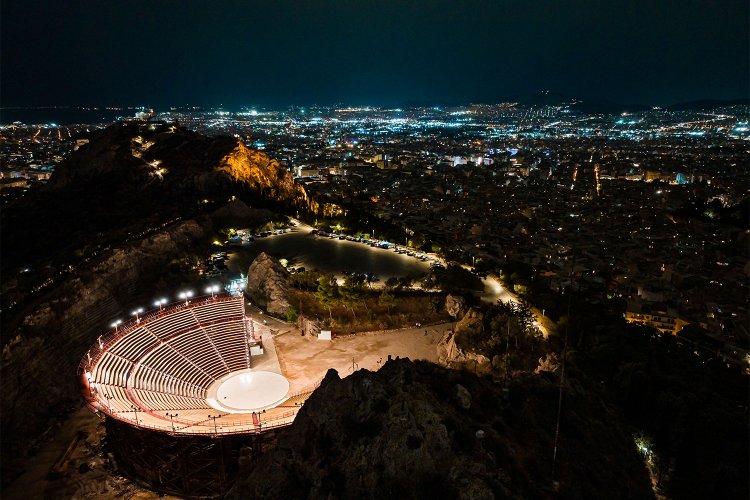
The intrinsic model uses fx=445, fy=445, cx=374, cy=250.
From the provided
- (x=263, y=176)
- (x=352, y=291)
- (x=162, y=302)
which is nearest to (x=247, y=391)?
(x=162, y=302)

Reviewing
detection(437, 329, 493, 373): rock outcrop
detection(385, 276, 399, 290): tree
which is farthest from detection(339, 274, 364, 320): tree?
detection(437, 329, 493, 373): rock outcrop

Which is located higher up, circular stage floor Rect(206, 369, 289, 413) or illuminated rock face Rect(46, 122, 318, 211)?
illuminated rock face Rect(46, 122, 318, 211)

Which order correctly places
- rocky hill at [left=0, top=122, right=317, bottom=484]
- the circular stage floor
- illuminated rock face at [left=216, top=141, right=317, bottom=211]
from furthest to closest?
illuminated rock face at [left=216, top=141, right=317, bottom=211] → rocky hill at [left=0, top=122, right=317, bottom=484] → the circular stage floor

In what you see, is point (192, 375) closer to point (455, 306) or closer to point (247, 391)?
point (247, 391)

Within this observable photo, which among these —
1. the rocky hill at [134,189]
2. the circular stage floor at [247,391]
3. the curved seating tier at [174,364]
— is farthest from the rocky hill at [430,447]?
the rocky hill at [134,189]

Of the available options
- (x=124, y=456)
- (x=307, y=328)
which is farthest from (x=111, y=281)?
(x=124, y=456)

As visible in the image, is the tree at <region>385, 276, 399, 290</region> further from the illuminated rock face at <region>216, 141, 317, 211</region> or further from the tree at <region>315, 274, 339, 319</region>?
Answer: the illuminated rock face at <region>216, 141, 317, 211</region>

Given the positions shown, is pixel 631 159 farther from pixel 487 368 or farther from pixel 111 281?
pixel 111 281
